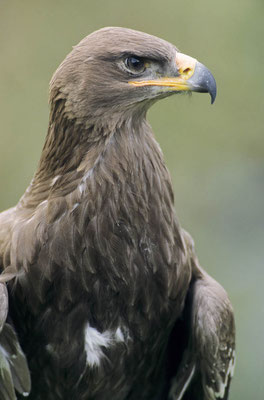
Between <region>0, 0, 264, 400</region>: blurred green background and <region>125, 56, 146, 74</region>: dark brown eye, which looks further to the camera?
<region>0, 0, 264, 400</region>: blurred green background

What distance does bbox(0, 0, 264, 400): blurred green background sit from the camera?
27.2 ft

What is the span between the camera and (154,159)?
4945mm

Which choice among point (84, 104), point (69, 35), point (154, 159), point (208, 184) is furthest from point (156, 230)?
point (69, 35)

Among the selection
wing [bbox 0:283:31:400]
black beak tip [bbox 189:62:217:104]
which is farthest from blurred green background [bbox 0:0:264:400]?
black beak tip [bbox 189:62:217:104]

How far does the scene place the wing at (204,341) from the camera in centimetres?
510

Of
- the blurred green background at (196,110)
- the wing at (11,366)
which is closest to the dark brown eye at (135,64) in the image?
the wing at (11,366)

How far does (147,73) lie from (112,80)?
152 millimetres

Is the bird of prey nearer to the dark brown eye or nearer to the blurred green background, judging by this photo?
the dark brown eye

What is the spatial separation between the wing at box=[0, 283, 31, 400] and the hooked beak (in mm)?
1096

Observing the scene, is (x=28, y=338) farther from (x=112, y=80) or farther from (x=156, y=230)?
(x=112, y=80)

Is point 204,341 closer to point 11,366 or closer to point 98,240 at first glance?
point 98,240

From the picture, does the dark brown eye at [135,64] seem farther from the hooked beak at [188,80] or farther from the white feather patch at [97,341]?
the white feather patch at [97,341]

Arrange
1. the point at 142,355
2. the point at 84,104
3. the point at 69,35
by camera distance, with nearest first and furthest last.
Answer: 1. the point at 84,104
2. the point at 142,355
3. the point at 69,35

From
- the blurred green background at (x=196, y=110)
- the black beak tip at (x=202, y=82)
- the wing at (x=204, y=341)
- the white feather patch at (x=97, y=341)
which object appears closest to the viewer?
the black beak tip at (x=202, y=82)
